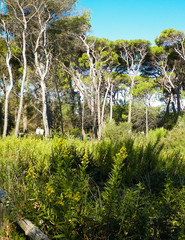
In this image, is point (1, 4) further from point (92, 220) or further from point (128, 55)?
point (92, 220)

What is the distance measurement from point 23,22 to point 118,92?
1817cm

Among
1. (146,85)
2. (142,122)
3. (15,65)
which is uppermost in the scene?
(15,65)

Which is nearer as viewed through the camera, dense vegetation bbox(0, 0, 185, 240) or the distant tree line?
dense vegetation bbox(0, 0, 185, 240)

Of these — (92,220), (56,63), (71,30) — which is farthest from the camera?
(56,63)

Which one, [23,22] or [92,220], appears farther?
[23,22]

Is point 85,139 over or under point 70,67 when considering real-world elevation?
under

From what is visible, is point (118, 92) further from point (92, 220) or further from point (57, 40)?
point (92, 220)

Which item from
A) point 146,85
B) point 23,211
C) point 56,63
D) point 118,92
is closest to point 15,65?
point 56,63

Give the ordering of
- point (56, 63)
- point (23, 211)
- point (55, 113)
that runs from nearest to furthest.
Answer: point (23, 211)
point (56, 63)
point (55, 113)

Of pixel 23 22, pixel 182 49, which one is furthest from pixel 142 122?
pixel 23 22

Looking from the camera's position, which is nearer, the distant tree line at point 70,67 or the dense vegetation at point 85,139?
the dense vegetation at point 85,139

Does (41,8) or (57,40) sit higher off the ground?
(41,8)

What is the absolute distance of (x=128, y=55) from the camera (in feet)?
66.4

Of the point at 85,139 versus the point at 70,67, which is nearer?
the point at 85,139
